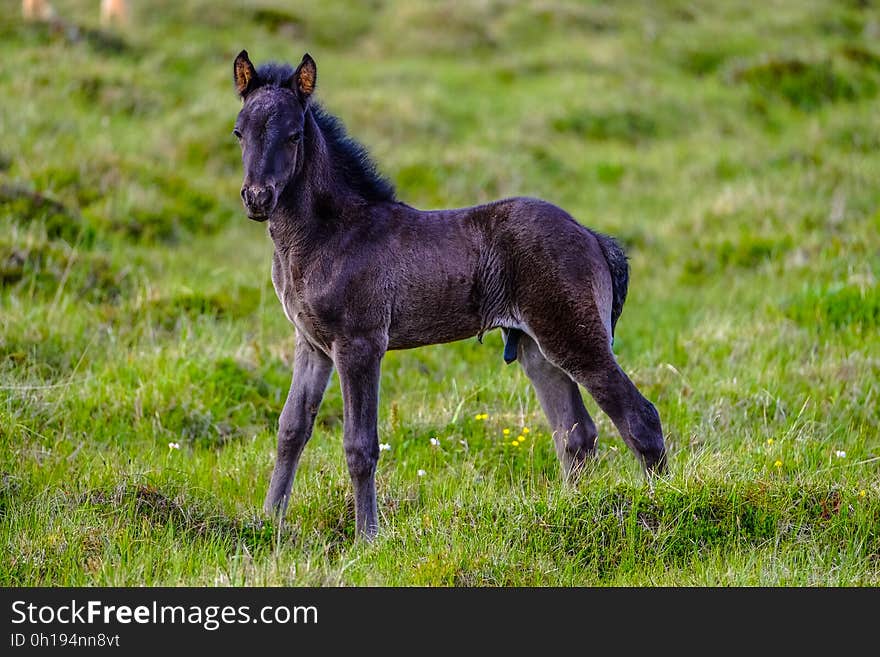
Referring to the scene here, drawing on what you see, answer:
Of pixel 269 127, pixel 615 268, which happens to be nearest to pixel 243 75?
pixel 269 127

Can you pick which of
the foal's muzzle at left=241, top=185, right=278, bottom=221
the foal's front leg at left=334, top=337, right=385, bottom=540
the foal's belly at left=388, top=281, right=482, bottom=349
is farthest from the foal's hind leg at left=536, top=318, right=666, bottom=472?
the foal's muzzle at left=241, top=185, right=278, bottom=221

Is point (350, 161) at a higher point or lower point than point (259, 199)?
higher

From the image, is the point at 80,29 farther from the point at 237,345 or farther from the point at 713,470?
the point at 713,470

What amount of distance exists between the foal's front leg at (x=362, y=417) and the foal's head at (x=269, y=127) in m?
0.91

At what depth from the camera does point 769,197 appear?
561 inches

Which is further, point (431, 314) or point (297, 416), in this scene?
point (297, 416)

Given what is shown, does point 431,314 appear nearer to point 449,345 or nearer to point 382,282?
point 382,282

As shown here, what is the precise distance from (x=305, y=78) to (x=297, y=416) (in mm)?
2006

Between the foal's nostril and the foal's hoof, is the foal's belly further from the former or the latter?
the foal's hoof

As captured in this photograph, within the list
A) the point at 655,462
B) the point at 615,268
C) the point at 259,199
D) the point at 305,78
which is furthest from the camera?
the point at 615,268

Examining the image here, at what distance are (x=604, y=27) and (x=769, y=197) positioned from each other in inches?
560

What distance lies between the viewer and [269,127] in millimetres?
5441

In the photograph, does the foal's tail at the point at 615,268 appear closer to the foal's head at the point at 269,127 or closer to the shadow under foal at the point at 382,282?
the shadow under foal at the point at 382,282

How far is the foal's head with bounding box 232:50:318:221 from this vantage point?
17.4 feet
